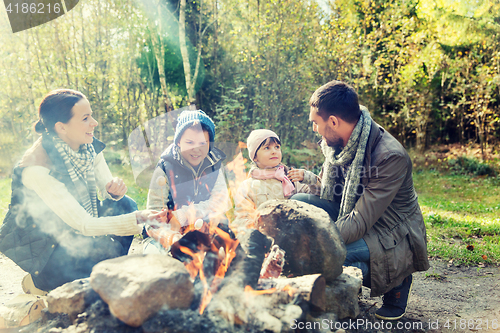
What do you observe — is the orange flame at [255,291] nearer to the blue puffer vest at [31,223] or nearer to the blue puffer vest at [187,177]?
the blue puffer vest at [187,177]

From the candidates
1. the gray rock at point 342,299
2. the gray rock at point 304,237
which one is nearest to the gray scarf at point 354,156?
the gray rock at point 304,237

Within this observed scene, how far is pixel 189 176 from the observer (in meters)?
3.19

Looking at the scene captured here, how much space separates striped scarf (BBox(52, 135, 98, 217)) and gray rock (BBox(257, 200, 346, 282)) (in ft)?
5.14

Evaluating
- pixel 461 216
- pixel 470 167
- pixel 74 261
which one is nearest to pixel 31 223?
pixel 74 261

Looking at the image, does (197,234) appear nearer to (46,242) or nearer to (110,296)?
(110,296)

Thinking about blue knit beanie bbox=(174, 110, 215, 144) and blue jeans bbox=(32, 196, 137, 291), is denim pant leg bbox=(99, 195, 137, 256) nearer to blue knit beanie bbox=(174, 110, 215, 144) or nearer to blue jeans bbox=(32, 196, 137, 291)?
blue jeans bbox=(32, 196, 137, 291)

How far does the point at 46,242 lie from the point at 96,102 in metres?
8.77

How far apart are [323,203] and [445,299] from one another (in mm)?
1521

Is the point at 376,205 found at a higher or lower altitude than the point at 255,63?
lower

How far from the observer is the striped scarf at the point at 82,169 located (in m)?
2.66

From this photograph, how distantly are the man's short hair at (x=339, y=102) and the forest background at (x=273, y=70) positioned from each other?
5.18 m

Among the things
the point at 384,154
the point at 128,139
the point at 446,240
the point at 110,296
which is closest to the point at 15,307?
the point at 110,296

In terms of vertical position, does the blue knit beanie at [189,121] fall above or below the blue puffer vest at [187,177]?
above

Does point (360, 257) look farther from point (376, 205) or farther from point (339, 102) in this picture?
point (339, 102)
